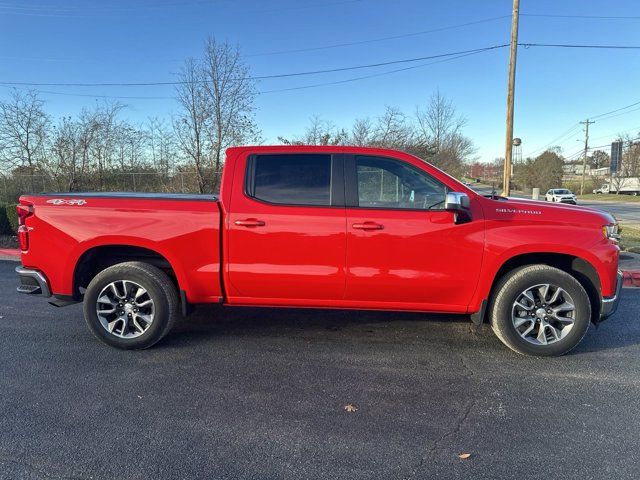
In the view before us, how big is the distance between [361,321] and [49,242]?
3423mm

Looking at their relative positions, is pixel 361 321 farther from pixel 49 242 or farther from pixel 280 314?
pixel 49 242

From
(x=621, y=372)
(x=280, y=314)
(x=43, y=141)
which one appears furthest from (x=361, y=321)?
(x=43, y=141)

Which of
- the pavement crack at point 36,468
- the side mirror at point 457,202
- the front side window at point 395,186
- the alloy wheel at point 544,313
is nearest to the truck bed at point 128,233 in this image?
the front side window at point 395,186

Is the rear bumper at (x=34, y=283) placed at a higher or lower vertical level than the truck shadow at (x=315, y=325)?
higher

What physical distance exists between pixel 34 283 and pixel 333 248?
9.86 ft

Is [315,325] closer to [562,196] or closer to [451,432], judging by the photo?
[451,432]

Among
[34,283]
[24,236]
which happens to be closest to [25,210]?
[24,236]

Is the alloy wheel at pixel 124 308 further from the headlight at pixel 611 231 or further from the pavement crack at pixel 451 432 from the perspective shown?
the headlight at pixel 611 231

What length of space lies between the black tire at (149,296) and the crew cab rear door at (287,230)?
0.61 metres

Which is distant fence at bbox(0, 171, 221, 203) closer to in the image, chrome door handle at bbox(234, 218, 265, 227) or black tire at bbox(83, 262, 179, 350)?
black tire at bbox(83, 262, 179, 350)

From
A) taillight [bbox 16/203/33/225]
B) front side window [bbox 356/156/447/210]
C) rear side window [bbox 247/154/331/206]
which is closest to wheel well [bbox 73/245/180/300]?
taillight [bbox 16/203/33/225]

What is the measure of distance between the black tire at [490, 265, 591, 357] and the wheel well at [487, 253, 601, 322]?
10 cm

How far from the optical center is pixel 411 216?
3750 millimetres

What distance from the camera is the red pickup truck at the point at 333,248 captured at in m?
3.74
